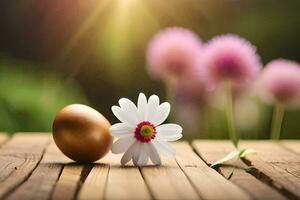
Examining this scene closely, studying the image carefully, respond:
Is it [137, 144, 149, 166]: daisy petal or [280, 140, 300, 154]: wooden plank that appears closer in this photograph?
[137, 144, 149, 166]: daisy petal

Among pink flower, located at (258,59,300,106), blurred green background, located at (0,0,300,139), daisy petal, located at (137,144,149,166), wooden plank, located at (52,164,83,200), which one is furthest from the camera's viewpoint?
blurred green background, located at (0,0,300,139)

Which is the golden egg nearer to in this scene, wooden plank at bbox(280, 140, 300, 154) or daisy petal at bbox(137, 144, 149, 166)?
daisy petal at bbox(137, 144, 149, 166)

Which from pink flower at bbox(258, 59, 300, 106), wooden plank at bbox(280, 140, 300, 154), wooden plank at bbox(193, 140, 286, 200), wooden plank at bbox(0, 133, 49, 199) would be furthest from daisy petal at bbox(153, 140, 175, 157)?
pink flower at bbox(258, 59, 300, 106)

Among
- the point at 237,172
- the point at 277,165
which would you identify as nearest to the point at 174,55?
Answer: the point at 277,165

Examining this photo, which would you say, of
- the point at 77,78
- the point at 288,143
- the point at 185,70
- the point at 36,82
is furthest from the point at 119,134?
the point at 77,78

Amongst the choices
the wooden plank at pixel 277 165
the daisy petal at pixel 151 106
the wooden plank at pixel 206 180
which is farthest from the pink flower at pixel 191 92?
the daisy petal at pixel 151 106

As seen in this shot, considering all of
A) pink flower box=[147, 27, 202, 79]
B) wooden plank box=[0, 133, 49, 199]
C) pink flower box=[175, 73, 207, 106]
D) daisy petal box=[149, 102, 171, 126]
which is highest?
pink flower box=[147, 27, 202, 79]

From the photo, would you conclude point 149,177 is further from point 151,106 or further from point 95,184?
point 151,106
